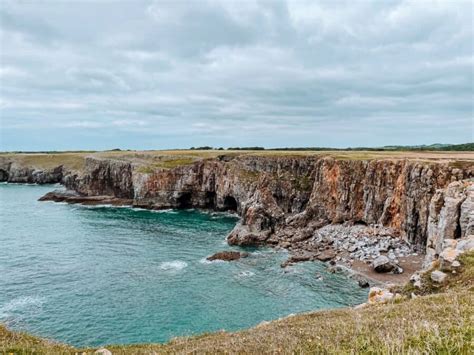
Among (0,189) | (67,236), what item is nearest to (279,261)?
(67,236)

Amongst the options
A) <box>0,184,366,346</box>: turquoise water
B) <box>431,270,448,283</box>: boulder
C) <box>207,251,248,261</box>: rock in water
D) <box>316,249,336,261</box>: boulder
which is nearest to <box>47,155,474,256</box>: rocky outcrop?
<box>207,251,248,261</box>: rock in water

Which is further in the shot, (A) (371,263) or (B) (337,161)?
(B) (337,161)

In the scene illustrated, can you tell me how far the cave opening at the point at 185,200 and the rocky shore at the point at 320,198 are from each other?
0.30 m

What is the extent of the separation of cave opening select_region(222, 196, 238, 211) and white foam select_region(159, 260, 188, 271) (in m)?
43.8

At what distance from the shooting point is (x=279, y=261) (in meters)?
55.5

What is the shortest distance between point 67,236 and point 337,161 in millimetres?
57494

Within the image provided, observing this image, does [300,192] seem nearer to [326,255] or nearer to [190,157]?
[326,255]

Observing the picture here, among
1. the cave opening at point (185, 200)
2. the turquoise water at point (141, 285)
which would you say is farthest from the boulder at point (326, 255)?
the cave opening at point (185, 200)

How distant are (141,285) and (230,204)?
181 ft

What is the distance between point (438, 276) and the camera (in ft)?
72.4

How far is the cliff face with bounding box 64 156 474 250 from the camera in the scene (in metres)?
55.4

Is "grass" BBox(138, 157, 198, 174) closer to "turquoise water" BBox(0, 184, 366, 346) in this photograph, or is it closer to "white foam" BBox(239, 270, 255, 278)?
"turquoise water" BBox(0, 184, 366, 346)

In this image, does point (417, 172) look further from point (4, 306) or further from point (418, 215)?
point (4, 306)

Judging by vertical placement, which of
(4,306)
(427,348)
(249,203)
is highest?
(427,348)
